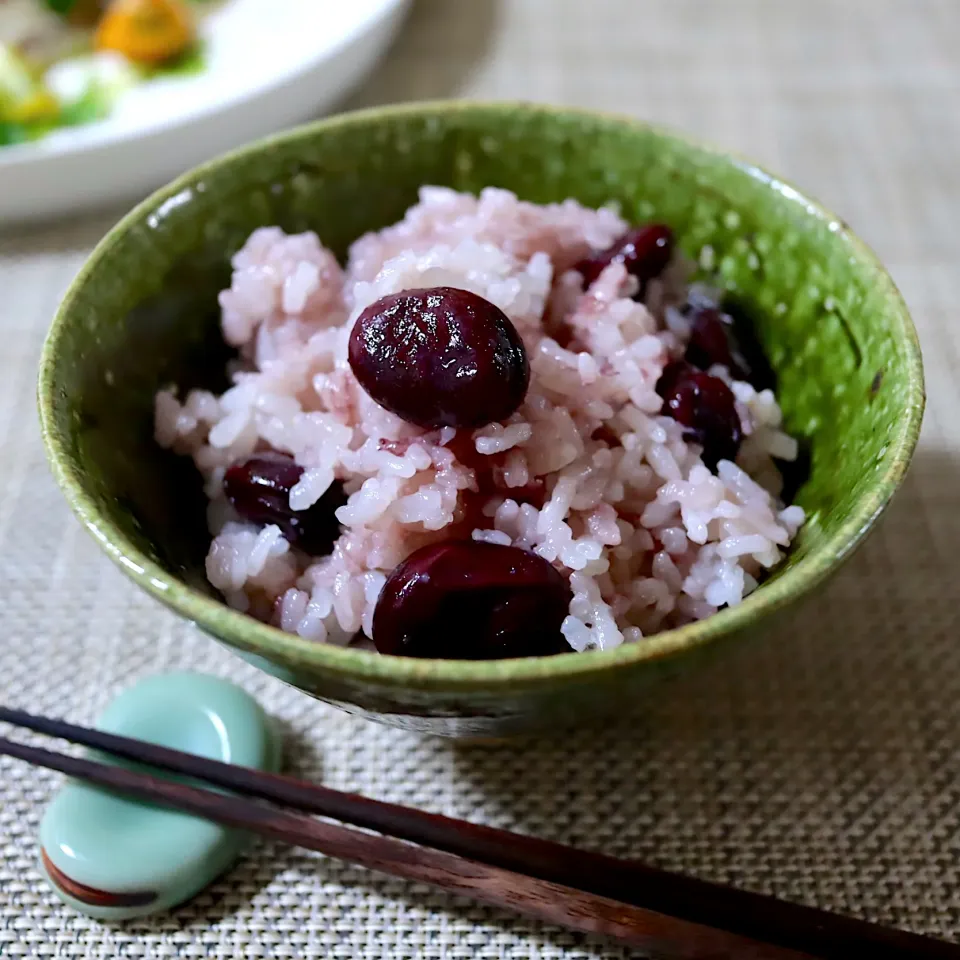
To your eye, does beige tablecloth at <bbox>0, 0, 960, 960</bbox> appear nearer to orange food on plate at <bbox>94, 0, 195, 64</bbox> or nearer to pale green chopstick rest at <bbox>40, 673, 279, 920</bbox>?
pale green chopstick rest at <bbox>40, 673, 279, 920</bbox>

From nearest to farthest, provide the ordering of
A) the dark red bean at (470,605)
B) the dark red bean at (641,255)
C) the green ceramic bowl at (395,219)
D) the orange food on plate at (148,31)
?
1. the green ceramic bowl at (395,219)
2. the dark red bean at (470,605)
3. the dark red bean at (641,255)
4. the orange food on plate at (148,31)

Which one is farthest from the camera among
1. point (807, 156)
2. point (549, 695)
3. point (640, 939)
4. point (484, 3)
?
point (484, 3)

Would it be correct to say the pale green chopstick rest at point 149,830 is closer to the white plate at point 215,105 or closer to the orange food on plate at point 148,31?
the white plate at point 215,105

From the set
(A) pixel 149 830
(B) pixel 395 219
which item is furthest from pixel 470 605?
(B) pixel 395 219

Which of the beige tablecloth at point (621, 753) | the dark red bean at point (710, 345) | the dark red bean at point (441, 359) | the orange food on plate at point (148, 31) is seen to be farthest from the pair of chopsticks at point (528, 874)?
the orange food on plate at point (148, 31)

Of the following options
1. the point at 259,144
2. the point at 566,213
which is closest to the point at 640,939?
the point at 566,213

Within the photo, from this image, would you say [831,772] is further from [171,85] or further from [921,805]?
[171,85]

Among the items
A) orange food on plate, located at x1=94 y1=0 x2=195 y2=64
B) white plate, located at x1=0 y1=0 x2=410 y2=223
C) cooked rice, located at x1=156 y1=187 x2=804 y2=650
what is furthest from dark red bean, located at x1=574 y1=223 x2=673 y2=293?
orange food on plate, located at x1=94 y1=0 x2=195 y2=64
